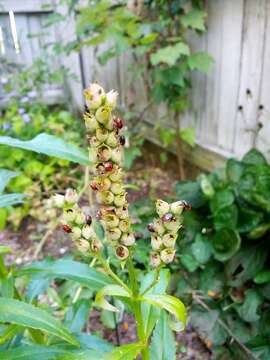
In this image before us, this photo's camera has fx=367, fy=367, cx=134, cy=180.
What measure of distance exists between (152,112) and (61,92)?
1530 millimetres

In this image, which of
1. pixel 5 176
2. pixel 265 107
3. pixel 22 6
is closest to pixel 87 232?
pixel 5 176

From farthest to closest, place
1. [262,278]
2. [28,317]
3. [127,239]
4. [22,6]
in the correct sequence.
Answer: [22,6], [262,278], [28,317], [127,239]

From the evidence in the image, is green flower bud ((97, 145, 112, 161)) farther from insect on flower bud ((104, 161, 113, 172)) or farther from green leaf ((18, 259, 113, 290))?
green leaf ((18, 259, 113, 290))

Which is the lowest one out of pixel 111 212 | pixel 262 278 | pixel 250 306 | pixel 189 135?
pixel 250 306

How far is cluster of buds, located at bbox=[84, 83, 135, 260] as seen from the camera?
40 centimetres

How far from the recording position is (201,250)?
162cm

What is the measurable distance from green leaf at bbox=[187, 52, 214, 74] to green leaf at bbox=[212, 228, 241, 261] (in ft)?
3.17

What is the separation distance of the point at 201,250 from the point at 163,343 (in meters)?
0.87

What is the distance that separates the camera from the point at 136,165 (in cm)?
310

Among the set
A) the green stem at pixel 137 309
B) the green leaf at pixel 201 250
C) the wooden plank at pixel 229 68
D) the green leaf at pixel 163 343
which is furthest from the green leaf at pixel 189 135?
the green stem at pixel 137 309

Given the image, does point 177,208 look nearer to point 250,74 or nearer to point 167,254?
point 167,254

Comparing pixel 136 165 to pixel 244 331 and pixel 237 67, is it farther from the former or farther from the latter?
pixel 244 331

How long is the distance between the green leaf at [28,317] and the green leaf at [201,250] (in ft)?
3.43

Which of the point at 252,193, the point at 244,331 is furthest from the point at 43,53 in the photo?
the point at 244,331
